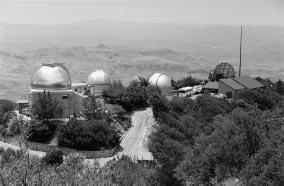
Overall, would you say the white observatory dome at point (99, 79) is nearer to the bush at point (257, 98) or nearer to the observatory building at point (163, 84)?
the observatory building at point (163, 84)

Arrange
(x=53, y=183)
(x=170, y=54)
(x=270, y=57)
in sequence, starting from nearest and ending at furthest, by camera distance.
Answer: (x=53, y=183) < (x=170, y=54) < (x=270, y=57)

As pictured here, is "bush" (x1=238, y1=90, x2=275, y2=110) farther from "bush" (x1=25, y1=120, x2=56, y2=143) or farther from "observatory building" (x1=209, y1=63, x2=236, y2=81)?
"bush" (x1=25, y1=120, x2=56, y2=143)

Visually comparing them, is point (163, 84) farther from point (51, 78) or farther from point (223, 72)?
point (51, 78)

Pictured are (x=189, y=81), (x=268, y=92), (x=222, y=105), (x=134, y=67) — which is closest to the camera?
(x=222, y=105)

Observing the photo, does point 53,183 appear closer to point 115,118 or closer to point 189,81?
point 115,118

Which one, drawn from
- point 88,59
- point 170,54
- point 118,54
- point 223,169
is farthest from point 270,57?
point 223,169

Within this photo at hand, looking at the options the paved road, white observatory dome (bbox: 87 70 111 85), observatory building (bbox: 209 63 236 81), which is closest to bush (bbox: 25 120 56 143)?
the paved road

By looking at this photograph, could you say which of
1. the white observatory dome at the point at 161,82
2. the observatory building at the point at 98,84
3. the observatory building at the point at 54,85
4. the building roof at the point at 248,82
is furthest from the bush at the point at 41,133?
the building roof at the point at 248,82
